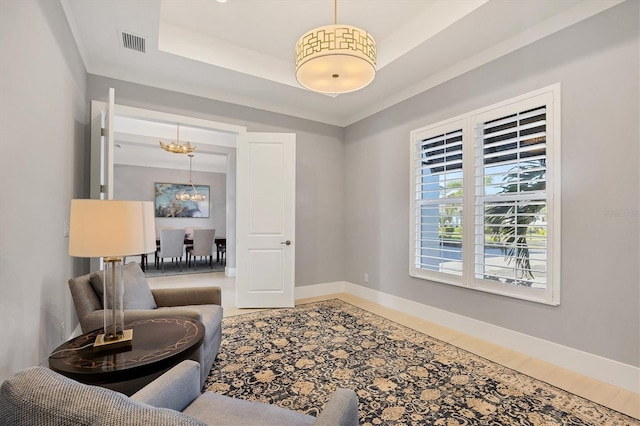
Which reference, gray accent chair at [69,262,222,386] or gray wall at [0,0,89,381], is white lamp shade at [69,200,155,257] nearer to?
gray wall at [0,0,89,381]

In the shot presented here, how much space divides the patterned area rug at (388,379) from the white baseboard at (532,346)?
43cm

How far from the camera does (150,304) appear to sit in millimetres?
2559

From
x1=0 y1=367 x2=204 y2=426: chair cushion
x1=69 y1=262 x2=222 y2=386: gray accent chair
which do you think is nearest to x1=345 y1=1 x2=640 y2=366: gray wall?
x1=69 y1=262 x2=222 y2=386: gray accent chair

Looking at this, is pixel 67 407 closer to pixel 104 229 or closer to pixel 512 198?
pixel 104 229

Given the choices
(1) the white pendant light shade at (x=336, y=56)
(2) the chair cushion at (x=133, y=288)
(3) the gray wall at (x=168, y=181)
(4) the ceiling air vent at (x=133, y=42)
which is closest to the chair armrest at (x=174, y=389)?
(2) the chair cushion at (x=133, y=288)

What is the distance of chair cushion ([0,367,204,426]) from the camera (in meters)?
0.63

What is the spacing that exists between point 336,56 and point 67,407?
7.48 ft

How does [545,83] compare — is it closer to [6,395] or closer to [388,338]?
[388,338]

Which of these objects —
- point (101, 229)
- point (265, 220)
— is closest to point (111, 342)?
point (101, 229)

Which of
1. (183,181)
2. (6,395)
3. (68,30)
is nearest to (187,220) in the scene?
(183,181)

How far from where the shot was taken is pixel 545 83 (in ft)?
9.14

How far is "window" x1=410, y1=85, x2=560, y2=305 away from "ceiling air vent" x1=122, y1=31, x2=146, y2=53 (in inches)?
126

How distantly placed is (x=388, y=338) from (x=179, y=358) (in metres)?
2.23

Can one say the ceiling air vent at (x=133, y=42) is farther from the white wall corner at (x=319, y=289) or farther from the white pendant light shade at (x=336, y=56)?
the white wall corner at (x=319, y=289)
